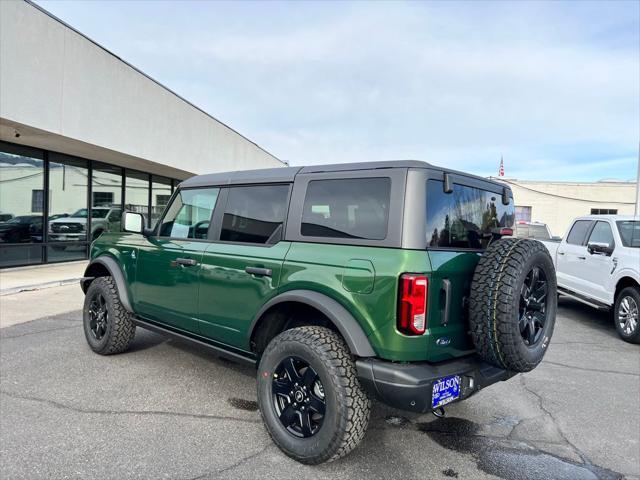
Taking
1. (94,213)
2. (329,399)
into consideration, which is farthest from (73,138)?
(329,399)

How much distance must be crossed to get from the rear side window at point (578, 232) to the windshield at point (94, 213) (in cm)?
1230

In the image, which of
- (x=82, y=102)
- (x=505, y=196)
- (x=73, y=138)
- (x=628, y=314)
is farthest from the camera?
(x=82, y=102)

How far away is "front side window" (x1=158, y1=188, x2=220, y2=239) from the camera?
4129mm

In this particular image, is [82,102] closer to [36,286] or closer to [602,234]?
[36,286]

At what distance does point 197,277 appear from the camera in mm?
3889

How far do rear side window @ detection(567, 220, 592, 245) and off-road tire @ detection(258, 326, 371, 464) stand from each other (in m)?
6.87

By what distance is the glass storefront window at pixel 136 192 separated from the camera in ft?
50.9

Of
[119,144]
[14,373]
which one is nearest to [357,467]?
[14,373]

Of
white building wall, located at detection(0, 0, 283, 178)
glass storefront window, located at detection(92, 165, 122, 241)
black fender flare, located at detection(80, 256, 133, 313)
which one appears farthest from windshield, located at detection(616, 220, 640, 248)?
glass storefront window, located at detection(92, 165, 122, 241)

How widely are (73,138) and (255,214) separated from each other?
801cm

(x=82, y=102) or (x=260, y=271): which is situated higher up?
(x=82, y=102)

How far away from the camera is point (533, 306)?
3.24 meters

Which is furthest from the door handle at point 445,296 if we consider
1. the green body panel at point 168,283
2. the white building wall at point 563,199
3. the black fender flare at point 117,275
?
the white building wall at point 563,199

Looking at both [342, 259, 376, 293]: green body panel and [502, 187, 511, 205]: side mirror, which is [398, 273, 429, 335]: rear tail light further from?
[502, 187, 511, 205]: side mirror
